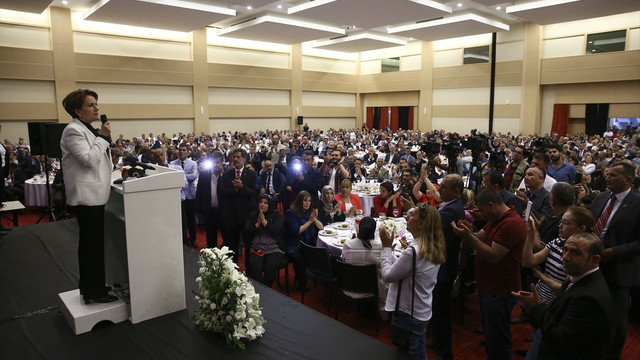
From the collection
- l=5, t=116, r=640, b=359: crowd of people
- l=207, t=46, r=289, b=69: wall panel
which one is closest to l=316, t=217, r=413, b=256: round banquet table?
l=5, t=116, r=640, b=359: crowd of people

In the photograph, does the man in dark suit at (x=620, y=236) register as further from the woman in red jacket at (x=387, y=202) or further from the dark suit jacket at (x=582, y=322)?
the woman in red jacket at (x=387, y=202)

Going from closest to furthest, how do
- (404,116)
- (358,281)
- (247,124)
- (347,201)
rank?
(358,281) → (347,201) → (247,124) → (404,116)

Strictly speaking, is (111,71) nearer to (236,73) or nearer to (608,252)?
(236,73)

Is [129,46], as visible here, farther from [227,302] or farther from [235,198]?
[227,302]

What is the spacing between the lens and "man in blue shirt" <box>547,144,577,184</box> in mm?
6344

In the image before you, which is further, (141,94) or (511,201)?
(141,94)

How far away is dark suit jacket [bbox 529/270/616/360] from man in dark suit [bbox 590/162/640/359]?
3.84 ft

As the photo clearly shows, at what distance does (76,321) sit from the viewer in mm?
2785

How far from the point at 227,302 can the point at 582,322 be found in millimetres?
2055

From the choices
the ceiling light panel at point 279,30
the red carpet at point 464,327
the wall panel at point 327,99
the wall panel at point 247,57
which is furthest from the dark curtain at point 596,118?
the red carpet at point 464,327

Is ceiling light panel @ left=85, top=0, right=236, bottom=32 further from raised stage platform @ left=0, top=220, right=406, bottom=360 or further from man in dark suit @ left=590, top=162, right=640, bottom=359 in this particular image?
man in dark suit @ left=590, top=162, right=640, bottom=359

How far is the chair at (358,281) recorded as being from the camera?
424cm

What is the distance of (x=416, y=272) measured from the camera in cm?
301

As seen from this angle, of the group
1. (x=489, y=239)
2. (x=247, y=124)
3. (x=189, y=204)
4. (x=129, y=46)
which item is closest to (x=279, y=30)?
(x=247, y=124)
